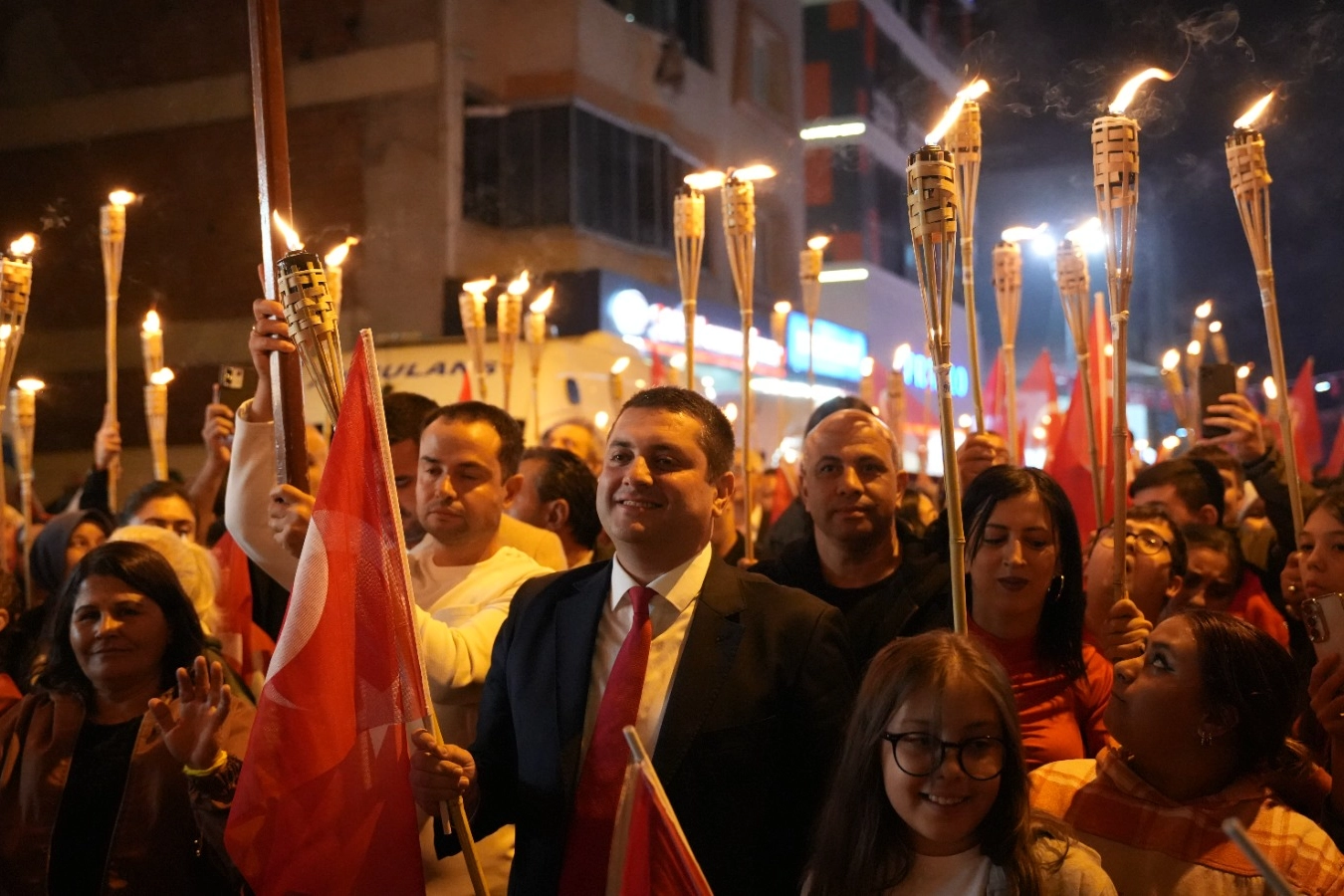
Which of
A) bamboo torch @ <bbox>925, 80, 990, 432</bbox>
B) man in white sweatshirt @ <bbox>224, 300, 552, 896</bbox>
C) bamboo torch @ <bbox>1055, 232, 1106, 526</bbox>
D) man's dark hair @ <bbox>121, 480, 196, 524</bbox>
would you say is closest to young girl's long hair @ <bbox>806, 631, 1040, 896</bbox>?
man in white sweatshirt @ <bbox>224, 300, 552, 896</bbox>

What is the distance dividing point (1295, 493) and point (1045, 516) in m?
0.94

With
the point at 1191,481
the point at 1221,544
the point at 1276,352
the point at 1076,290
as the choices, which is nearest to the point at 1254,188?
the point at 1276,352

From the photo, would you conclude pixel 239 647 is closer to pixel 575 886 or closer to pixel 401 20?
pixel 575 886

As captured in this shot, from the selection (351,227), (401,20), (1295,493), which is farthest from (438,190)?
(1295,493)

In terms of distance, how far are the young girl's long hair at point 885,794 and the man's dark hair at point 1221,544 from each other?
197 centimetres

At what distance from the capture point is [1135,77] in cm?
279

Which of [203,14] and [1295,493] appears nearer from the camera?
[1295,493]

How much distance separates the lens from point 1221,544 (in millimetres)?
3811

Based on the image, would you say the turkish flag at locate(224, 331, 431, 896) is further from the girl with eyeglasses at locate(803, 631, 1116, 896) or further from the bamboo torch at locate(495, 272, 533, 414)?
the bamboo torch at locate(495, 272, 533, 414)

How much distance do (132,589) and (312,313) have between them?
89 cm

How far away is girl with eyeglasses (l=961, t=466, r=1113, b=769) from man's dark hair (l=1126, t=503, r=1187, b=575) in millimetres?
573

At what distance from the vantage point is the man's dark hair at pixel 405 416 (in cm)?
373

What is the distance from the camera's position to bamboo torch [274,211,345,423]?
2412 mm

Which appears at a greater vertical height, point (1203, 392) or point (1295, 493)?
point (1203, 392)
